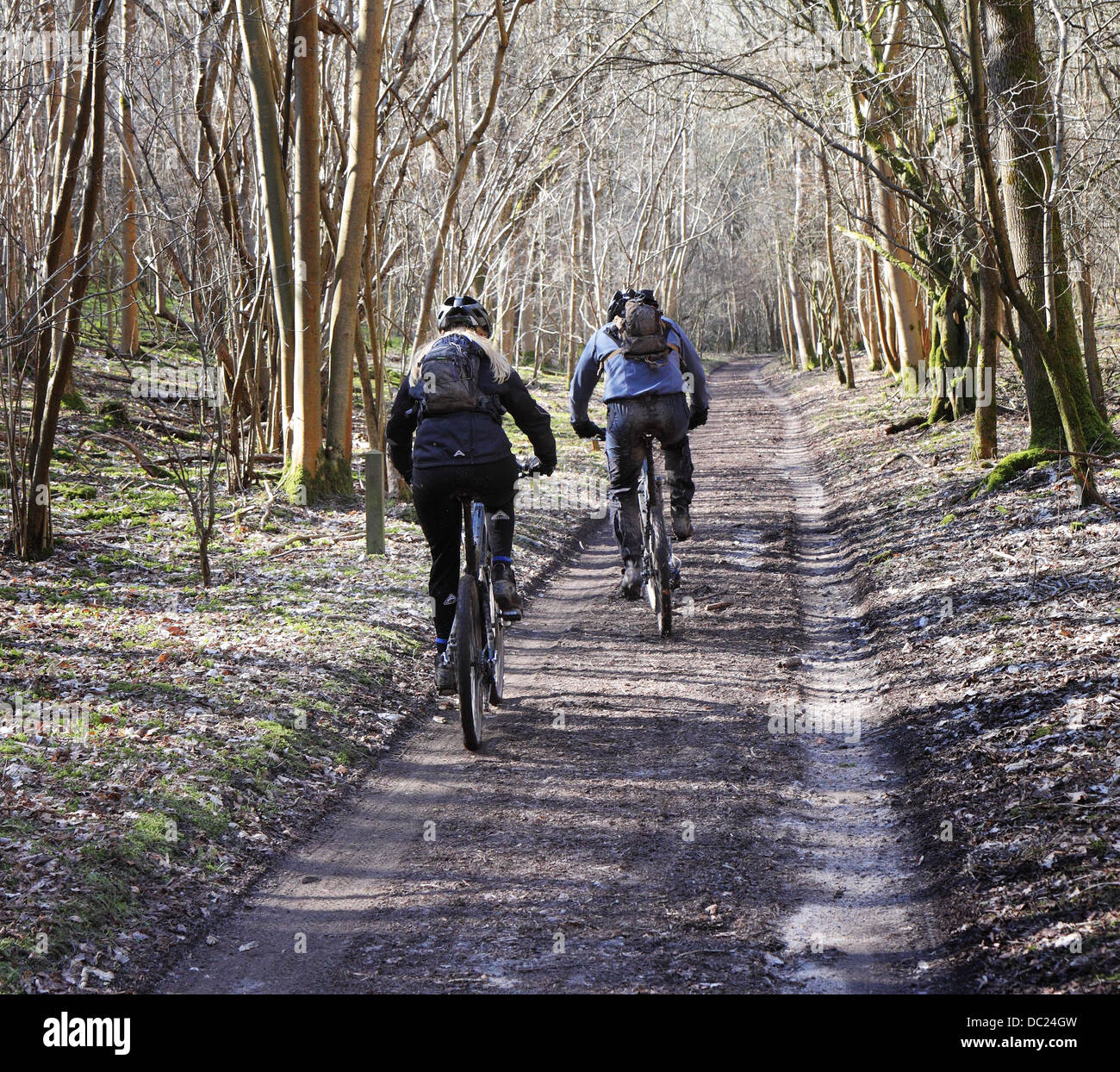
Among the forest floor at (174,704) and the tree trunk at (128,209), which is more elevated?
the tree trunk at (128,209)

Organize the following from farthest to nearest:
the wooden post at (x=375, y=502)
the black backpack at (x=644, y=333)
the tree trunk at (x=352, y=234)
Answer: the tree trunk at (x=352, y=234)
the wooden post at (x=375, y=502)
the black backpack at (x=644, y=333)

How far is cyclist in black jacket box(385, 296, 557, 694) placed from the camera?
5.84 metres

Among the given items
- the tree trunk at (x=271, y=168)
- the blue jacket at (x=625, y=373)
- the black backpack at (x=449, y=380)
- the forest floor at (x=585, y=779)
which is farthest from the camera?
the tree trunk at (x=271, y=168)

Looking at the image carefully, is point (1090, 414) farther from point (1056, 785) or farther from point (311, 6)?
point (311, 6)

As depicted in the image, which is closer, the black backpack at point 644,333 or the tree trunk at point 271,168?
the black backpack at point 644,333

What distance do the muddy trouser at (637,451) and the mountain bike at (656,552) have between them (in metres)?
0.06

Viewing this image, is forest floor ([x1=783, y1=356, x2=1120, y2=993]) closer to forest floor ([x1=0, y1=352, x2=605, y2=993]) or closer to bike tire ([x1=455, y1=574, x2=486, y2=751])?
bike tire ([x1=455, y1=574, x2=486, y2=751])

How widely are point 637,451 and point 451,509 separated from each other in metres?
2.39

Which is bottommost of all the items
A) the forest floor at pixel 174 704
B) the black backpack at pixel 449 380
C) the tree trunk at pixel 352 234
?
the forest floor at pixel 174 704

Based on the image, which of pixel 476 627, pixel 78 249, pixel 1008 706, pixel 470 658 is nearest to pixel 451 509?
pixel 476 627

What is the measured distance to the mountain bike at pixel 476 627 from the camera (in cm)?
567

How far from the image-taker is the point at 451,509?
6.01 m

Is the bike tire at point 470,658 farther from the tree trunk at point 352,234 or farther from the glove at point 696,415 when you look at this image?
the tree trunk at point 352,234

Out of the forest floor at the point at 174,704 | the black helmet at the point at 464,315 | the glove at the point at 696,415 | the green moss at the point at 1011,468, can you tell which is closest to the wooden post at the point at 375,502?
the forest floor at the point at 174,704
